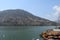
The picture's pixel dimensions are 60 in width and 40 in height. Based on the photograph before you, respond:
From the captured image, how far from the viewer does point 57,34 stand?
13.4 metres

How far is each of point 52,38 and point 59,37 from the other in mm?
667

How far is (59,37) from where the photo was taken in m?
13.0

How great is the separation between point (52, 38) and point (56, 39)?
35 centimetres

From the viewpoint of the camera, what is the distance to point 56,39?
503 inches

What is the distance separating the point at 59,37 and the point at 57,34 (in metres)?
0.40

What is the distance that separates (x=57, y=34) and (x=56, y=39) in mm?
666

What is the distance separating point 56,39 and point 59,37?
13.6 inches
